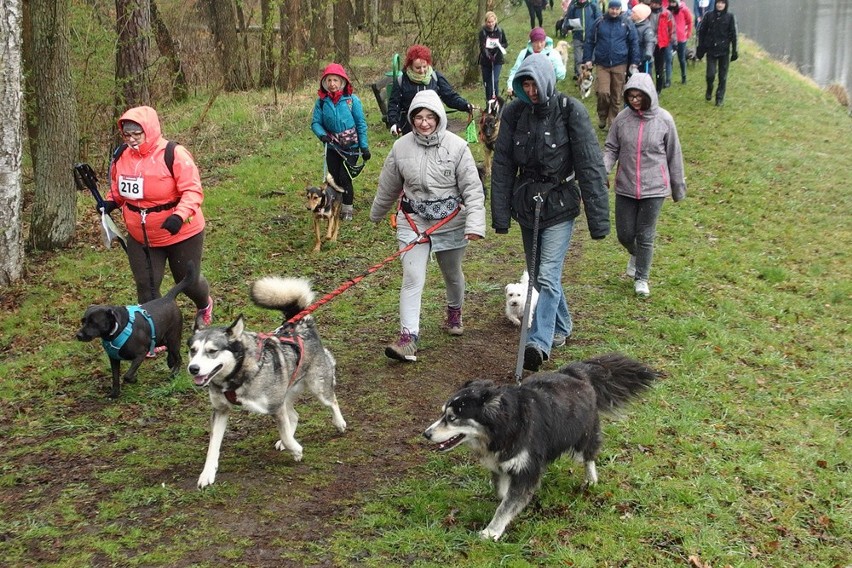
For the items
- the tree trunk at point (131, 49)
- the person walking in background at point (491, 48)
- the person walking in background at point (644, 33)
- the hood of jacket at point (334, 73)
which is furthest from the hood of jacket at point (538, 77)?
the person walking in background at point (491, 48)

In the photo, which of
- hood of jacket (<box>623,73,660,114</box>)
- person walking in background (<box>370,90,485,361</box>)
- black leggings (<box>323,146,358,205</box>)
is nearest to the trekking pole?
person walking in background (<box>370,90,485,361</box>)

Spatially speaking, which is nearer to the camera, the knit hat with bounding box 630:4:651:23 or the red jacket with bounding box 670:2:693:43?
the knit hat with bounding box 630:4:651:23

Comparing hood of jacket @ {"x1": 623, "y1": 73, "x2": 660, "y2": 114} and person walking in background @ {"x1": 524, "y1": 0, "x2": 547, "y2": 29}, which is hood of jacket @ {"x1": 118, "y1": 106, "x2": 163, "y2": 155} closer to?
hood of jacket @ {"x1": 623, "y1": 73, "x2": 660, "y2": 114}

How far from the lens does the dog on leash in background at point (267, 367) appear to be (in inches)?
175

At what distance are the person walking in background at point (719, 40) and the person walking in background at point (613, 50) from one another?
362 cm

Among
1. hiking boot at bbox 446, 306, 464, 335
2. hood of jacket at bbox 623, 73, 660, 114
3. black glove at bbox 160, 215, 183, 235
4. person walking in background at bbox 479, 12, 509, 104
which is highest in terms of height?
person walking in background at bbox 479, 12, 509, 104

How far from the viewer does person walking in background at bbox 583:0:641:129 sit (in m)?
13.4

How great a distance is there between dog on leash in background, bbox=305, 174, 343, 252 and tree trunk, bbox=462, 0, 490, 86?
36.4ft

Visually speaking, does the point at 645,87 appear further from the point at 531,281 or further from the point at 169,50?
the point at 169,50

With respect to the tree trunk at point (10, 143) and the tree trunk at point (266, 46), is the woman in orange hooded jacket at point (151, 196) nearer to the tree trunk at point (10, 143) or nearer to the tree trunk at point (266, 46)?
the tree trunk at point (10, 143)

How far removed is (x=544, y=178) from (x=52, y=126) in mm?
6121

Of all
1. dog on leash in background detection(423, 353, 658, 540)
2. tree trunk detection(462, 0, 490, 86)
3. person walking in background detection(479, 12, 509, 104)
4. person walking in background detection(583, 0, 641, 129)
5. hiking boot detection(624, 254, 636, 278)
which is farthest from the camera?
tree trunk detection(462, 0, 490, 86)

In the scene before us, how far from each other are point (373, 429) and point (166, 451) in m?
1.38

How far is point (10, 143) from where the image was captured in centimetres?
774
